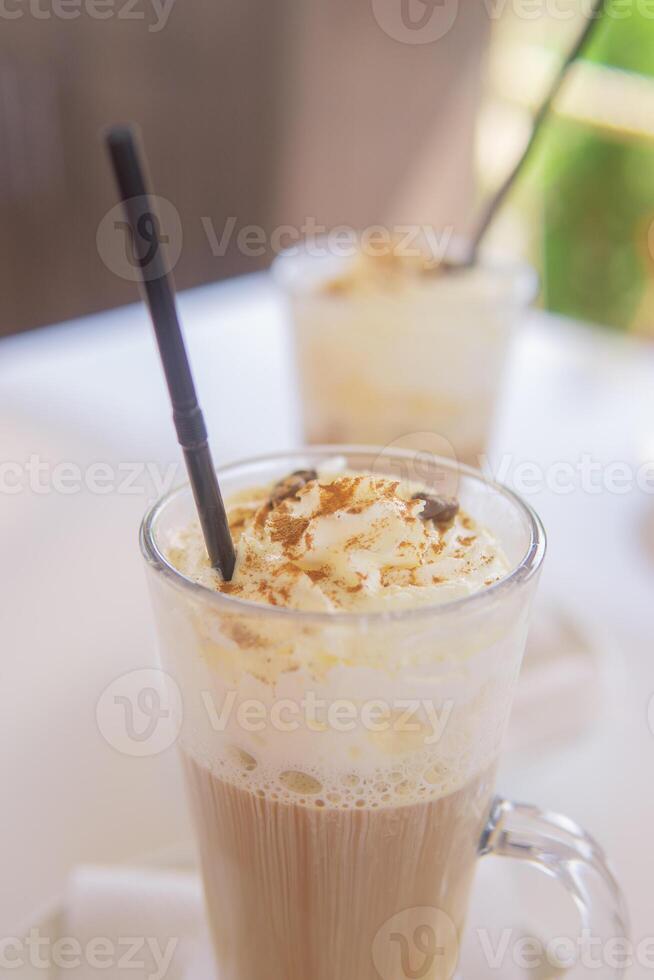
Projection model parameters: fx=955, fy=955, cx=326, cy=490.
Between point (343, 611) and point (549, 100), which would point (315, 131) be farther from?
point (343, 611)

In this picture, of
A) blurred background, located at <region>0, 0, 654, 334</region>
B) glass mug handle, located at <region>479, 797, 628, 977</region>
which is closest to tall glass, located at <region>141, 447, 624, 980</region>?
glass mug handle, located at <region>479, 797, 628, 977</region>

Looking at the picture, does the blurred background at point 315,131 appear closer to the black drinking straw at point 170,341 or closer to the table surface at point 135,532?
the table surface at point 135,532

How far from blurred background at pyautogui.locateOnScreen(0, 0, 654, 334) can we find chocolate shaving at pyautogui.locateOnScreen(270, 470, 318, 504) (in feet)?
4.92

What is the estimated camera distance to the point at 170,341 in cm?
54

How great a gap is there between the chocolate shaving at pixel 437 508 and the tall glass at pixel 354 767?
0.03 metres

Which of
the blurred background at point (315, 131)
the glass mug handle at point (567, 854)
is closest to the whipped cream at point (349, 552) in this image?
the glass mug handle at point (567, 854)

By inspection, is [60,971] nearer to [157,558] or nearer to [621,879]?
[157,558]

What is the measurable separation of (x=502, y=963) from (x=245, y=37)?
278 centimetres

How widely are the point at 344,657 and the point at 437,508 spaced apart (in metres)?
0.16

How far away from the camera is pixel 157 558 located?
1.82 ft

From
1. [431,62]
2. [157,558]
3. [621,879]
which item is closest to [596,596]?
[621,879]

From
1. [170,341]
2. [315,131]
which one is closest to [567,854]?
[170,341]

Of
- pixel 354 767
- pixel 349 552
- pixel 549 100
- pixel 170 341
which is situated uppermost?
pixel 549 100

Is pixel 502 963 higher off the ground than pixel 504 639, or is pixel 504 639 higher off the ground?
pixel 504 639
